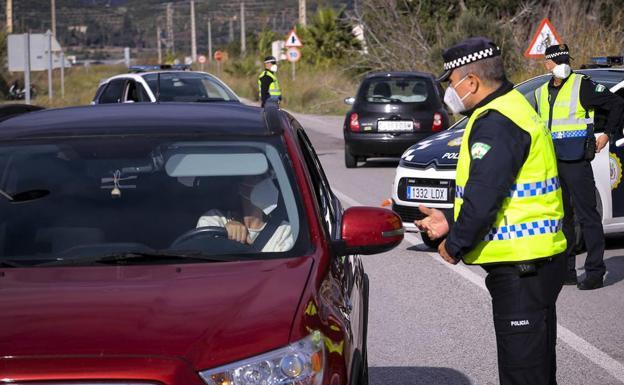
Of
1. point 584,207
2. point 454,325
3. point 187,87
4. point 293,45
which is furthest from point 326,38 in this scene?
point 454,325

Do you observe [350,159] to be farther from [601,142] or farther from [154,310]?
[154,310]

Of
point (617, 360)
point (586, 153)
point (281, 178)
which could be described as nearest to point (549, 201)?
point (281, 178)

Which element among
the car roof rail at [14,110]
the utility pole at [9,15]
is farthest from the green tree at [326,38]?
the car roof rail at [14,110]

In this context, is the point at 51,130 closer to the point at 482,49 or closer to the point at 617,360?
the point at 482,49

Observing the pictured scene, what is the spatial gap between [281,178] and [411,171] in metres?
5.90

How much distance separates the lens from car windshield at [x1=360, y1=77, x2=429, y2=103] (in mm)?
19641

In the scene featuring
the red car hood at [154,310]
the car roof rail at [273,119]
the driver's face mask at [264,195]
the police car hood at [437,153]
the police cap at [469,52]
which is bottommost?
the police car hood at [437,153]

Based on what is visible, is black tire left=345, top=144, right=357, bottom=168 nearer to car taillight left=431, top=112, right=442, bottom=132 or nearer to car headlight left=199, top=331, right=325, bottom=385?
car taillight left=431, top=112, right=442, bottom=132

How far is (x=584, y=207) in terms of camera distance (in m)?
8.92

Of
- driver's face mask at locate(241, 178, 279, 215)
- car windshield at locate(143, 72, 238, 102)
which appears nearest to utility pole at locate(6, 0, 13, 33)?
car windshield at locate(143, 72, 238, 102)

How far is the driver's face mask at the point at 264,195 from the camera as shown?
489 cm

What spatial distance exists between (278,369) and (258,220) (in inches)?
51.1

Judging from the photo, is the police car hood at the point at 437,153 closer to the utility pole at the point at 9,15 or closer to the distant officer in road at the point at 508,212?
the distant officer in road at the point at 508,212

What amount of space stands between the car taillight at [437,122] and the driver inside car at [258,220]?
14.7 meters
